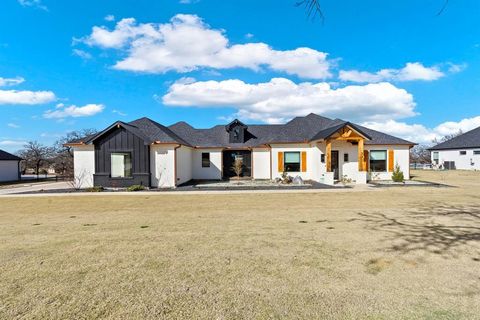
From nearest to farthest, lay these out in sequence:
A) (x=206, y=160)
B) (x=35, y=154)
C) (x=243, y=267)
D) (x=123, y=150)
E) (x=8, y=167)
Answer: (x=243, y=267) < (x=123, y=150) < (x=206, y=160) < (x=8, y=167) < (x=35, y=154)

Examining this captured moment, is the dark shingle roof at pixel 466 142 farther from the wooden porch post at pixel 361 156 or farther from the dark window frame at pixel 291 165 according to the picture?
the dark window frame at pixel 291 165

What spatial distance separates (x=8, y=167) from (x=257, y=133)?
84.7ft

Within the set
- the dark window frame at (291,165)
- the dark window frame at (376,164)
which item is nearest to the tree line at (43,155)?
the dark window frame at (291,165)

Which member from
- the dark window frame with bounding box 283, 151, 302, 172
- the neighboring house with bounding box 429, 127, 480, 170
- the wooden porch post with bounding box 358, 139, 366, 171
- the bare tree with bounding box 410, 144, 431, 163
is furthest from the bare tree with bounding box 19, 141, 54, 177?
the bare tree with bounding box 410, 144, 431, 163

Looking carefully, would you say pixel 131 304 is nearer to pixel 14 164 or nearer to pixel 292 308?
pixel 292 308

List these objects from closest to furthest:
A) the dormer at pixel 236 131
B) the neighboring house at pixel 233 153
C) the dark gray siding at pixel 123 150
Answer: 1. the dark gray siding at pixel 123 150
2. the neighboring house at pixel 233 153
3. the dormer at pixel 236 131

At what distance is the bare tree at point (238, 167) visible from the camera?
22062 mm

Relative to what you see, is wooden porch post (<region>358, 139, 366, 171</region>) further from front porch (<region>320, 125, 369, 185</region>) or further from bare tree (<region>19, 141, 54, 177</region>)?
bare tree (<region>19, 141, 54, 177</region>)

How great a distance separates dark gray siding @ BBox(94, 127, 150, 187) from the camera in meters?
16.8

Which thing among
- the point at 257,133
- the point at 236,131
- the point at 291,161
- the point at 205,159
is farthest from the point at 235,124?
the point at 291,161

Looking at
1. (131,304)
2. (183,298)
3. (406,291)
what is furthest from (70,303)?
(406,291)

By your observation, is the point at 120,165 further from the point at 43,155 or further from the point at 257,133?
the point at 43,155

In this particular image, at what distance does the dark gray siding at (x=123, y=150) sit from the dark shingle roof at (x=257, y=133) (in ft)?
1.44

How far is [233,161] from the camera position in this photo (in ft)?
75.6
